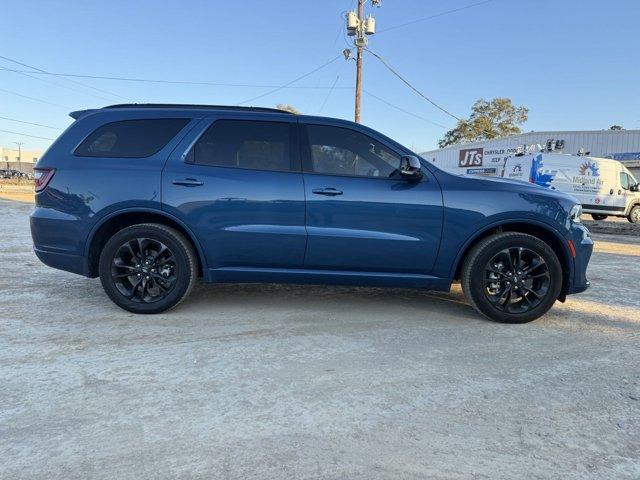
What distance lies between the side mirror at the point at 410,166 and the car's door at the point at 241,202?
905 millimetres

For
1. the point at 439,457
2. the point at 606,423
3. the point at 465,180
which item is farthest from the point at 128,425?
the point at 465,180

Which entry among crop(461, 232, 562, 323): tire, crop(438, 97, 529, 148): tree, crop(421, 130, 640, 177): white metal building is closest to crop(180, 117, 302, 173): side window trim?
crop(461, 232, 562, 323): tire

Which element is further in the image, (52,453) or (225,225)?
(225,225)

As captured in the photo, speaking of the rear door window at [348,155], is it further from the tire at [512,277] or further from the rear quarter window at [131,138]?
the rear quarter window at [131,138]

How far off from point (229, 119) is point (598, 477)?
12.5 ft

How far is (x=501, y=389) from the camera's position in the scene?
3.02 metres

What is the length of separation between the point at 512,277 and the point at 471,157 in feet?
121

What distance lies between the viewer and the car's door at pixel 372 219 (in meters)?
4.20

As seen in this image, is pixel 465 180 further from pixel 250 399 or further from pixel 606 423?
pixel 250 399

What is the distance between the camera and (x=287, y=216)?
4.22 m

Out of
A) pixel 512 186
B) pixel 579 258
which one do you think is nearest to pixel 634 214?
pixel 579 258

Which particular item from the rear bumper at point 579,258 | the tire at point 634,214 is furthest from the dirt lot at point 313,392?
the tire at point 634,214

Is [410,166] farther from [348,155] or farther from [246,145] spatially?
[246,145]

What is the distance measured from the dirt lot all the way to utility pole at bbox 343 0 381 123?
1969 cm
